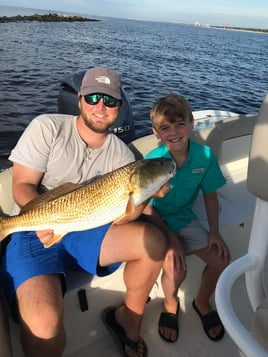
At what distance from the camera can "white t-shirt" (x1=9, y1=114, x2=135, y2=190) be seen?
8.48 ft

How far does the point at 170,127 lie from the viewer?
2.73 m

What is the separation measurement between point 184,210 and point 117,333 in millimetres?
1102

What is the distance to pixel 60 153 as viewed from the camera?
8.66 ft

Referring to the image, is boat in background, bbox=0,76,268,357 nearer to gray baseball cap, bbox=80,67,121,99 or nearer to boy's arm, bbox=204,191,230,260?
boy's arm, bbox=204,191,230,260

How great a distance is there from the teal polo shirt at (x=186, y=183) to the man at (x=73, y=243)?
437 mm

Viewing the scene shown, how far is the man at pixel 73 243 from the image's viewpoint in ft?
6.66

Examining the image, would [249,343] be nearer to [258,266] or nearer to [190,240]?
[258,266]

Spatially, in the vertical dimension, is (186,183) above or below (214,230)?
above

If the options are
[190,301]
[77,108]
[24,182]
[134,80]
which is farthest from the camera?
[134,80]

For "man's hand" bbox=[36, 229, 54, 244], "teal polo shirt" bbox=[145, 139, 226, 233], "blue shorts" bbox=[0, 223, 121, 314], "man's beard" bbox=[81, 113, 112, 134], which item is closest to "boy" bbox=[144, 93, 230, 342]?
"teal polo shirt" bbox=[145, 139, 226, 233]

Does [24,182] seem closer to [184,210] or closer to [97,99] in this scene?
[97,99]

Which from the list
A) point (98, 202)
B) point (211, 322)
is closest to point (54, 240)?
point (98, 202)

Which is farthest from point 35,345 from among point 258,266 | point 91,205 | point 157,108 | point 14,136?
point 14,136

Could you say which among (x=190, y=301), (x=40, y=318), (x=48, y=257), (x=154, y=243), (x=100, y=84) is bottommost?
(x=190, y=301)
